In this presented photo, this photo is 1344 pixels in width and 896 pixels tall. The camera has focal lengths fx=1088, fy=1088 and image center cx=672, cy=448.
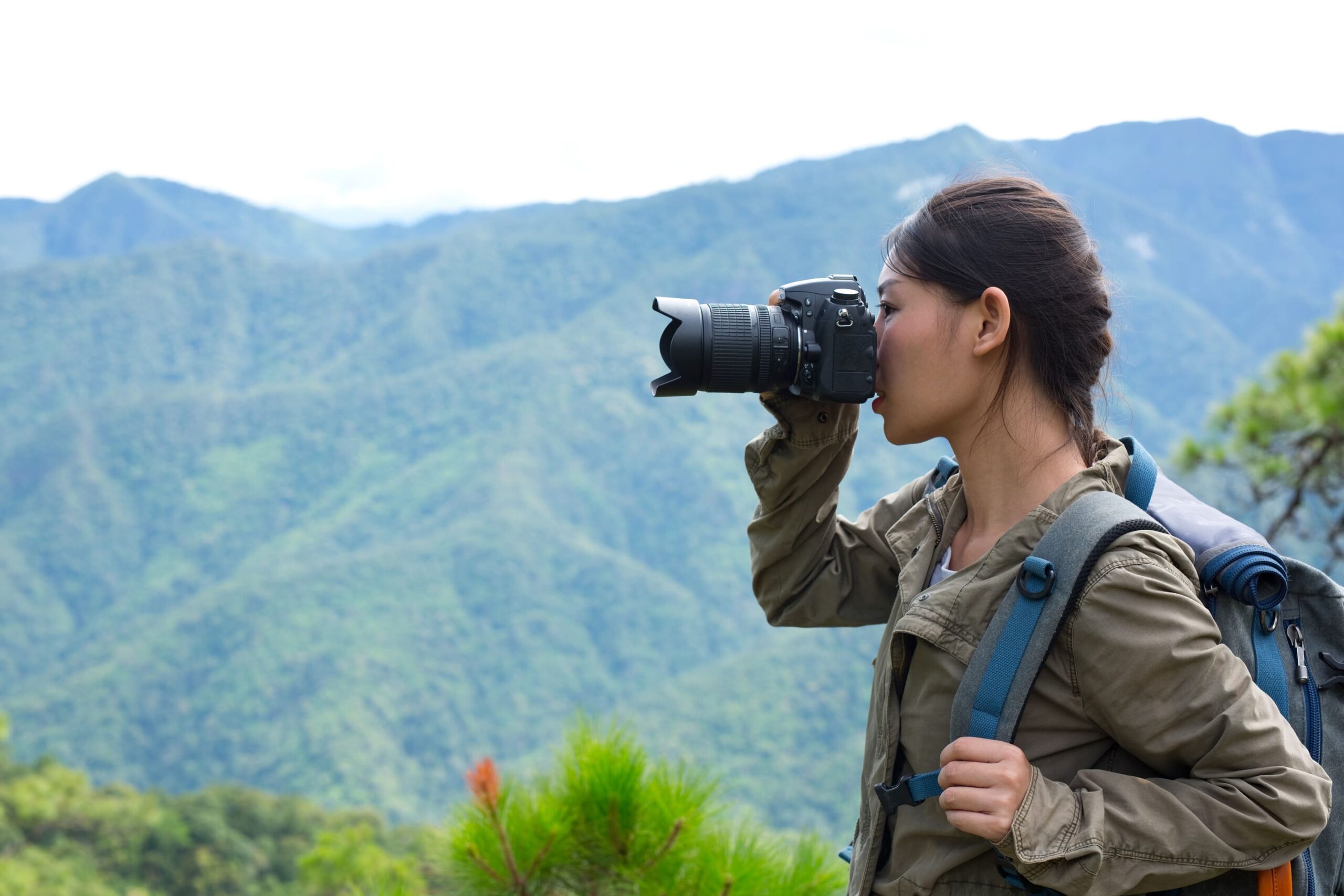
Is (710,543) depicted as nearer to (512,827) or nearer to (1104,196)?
(1104,196)

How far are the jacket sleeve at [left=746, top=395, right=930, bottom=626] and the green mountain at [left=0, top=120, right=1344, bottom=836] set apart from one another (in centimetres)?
2491

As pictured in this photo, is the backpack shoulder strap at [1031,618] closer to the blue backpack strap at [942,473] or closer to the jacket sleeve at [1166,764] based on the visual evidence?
the jacket sleeve at [1166,764]

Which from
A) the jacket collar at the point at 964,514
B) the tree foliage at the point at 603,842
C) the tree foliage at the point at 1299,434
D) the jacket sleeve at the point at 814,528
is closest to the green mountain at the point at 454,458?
the tree foliage at the point at 1299,434

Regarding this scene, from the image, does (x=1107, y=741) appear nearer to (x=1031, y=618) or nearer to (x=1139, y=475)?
(x=1031, y=618)

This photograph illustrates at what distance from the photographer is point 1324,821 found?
77 cm

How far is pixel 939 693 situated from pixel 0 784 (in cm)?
2005

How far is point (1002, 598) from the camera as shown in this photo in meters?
0.85

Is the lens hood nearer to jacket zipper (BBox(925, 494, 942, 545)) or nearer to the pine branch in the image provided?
jacket zipper (BBox(925, 494, 942, 545))

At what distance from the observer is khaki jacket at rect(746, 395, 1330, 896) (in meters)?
0.76

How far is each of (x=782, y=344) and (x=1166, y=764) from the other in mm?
470

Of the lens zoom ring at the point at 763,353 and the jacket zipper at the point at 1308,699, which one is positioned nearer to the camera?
the jacket zipper at the point at 1308,699

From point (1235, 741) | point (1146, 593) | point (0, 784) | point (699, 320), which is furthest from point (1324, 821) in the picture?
point (0, 784)

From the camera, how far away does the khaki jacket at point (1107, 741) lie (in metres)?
0.76

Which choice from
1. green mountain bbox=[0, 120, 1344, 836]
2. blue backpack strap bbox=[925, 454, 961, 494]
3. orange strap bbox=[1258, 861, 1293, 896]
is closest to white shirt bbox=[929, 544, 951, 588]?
blue backpack strap bbox=[925, 454, 961, 494]
